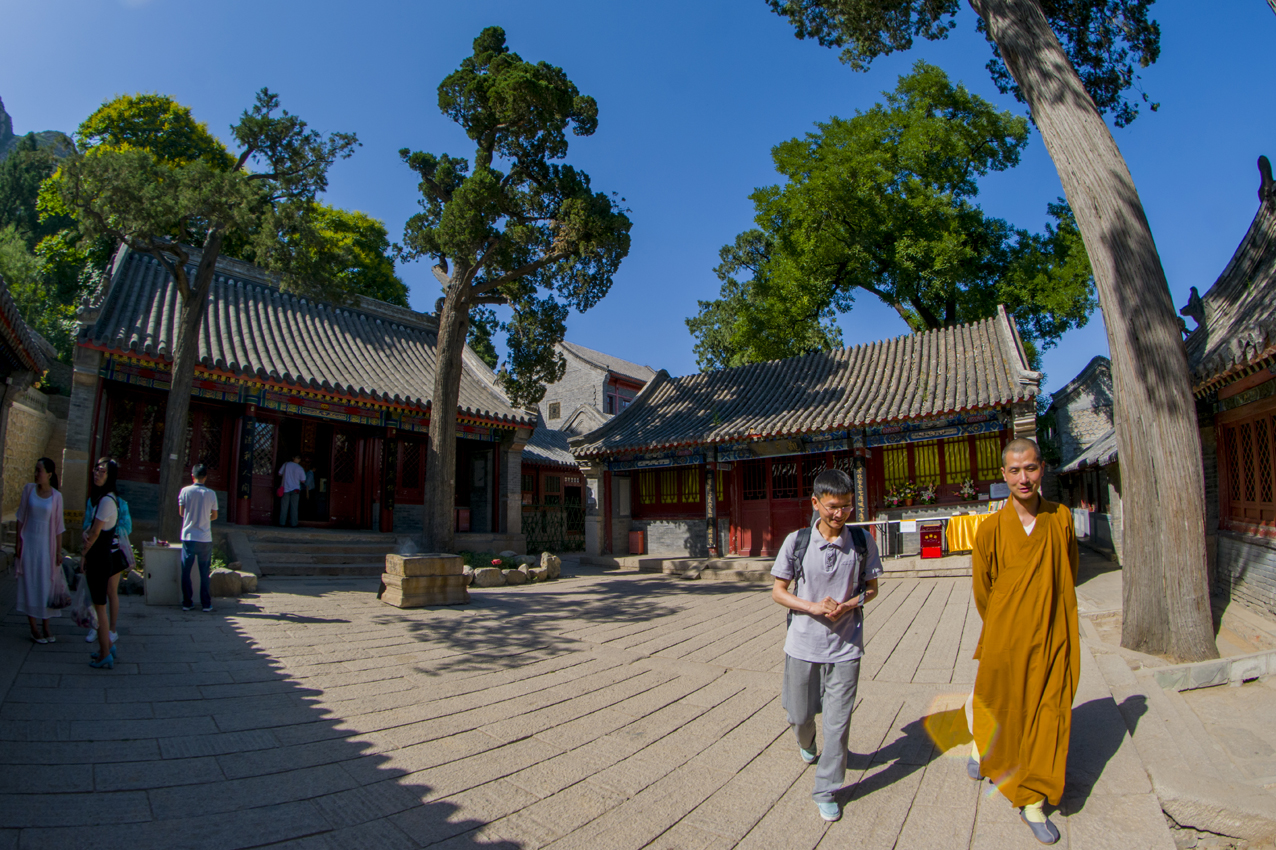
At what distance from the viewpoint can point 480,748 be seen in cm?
334

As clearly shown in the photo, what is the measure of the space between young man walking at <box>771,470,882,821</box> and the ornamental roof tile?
19.5 feet

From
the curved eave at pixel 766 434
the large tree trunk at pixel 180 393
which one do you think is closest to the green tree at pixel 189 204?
the large tree trunk at pixel 180 393

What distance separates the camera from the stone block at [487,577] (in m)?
9.52

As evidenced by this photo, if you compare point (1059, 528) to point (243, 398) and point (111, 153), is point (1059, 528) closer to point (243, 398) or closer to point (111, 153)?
point (111, 153)

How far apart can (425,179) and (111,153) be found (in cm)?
373

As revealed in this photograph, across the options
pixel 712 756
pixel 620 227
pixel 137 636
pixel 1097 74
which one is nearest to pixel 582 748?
pixel 712 756

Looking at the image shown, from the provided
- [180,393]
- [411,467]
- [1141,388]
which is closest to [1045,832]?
[1141,388]

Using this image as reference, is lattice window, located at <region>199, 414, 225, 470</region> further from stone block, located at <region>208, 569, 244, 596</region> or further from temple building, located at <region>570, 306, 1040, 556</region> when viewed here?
temple building, located at <region>570, 306, 1040, 556</region>

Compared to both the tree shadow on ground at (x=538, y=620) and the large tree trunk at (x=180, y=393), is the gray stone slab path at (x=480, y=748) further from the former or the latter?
the large tree trunk at (x=180, y=393)

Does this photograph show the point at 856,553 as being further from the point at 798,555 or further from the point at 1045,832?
the point at 1045,832

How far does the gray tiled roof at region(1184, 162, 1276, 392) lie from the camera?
5.50 m

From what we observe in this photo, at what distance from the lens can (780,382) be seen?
15164 mm

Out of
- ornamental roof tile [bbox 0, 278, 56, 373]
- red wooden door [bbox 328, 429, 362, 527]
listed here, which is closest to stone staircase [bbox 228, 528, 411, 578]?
red wooden door [bbox 328, 429, 362, 527]

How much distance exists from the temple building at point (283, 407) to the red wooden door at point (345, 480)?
0.02 meters
